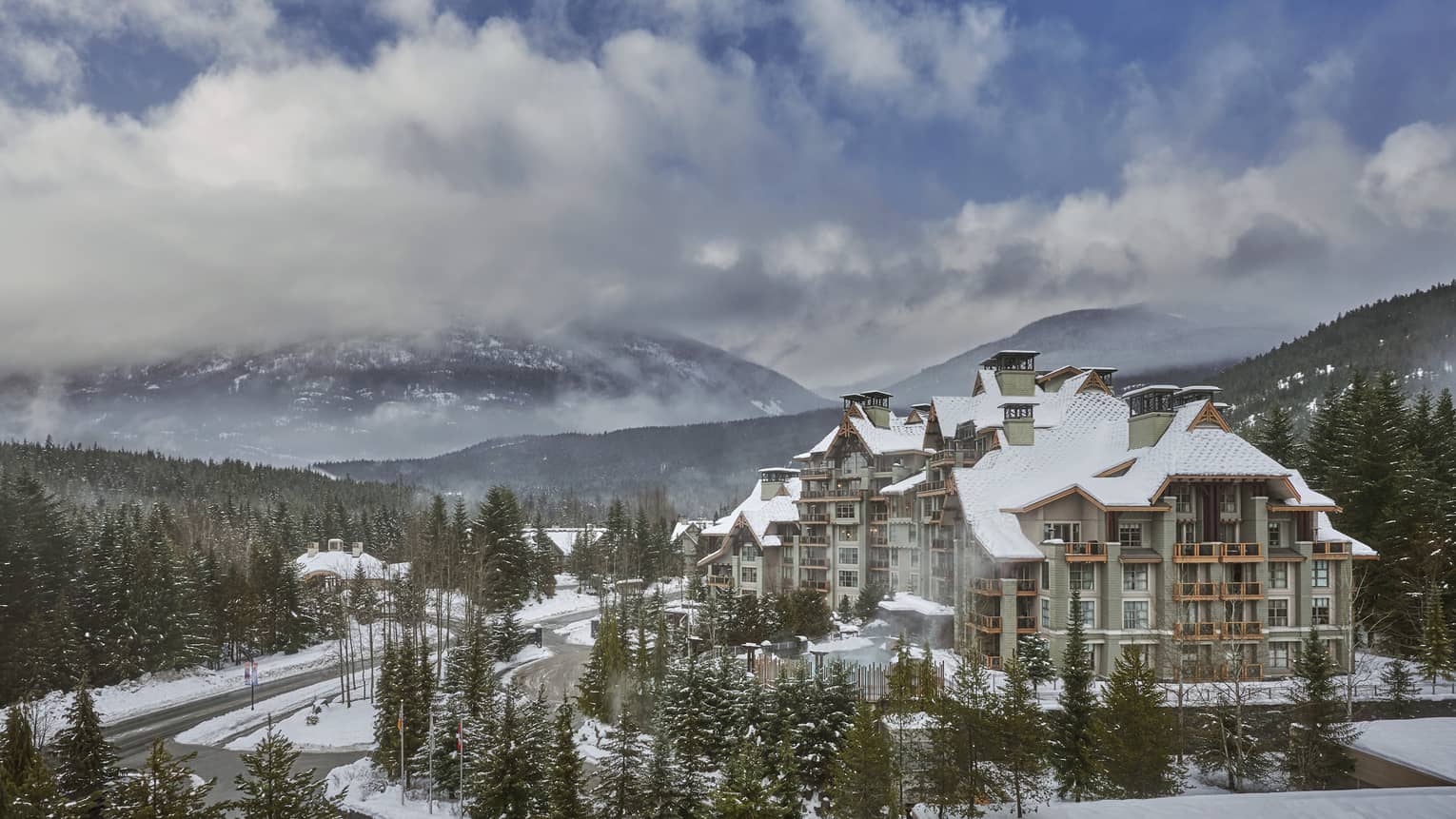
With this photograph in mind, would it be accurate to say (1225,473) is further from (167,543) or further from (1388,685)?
(167,543)

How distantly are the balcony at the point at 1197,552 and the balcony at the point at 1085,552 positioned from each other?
4.58m

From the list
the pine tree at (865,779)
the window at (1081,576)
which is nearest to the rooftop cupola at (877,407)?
the window at (1081,576)

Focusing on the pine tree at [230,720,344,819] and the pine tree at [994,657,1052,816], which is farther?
the pine tree at [994,657,1052,816]

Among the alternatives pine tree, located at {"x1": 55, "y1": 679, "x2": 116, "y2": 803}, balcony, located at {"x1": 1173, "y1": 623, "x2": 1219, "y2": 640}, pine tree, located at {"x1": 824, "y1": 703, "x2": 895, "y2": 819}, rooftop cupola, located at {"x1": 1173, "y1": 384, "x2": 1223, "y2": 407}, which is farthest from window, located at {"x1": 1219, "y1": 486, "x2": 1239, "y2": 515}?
pine tree, located at {"x1": 55, "y1": 679, "x2": 116, "y2": 803}

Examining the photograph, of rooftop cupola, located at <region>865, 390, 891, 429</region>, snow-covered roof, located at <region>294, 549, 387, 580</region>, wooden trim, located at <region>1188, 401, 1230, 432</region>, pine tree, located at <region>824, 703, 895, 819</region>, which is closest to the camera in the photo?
pine tree, located at <region>824, 703, 895, 819</region>

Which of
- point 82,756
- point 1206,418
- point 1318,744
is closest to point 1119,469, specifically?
point 1206,418

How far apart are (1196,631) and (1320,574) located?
1151cm

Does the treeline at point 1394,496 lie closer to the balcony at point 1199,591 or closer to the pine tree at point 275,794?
the balcony at point 1199,591

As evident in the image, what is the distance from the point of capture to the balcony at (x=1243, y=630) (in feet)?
166

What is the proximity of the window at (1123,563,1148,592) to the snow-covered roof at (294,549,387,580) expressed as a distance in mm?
88889

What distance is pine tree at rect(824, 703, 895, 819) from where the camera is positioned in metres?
27.5

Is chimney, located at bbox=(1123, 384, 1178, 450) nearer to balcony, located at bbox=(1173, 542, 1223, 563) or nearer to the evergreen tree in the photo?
balcony, located at bbox=(1173, 542, 1223, 563)

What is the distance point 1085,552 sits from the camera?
51.1 meters

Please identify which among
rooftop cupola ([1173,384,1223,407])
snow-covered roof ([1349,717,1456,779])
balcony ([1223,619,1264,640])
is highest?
rooftop cupola ([1173,384,1223,407])
